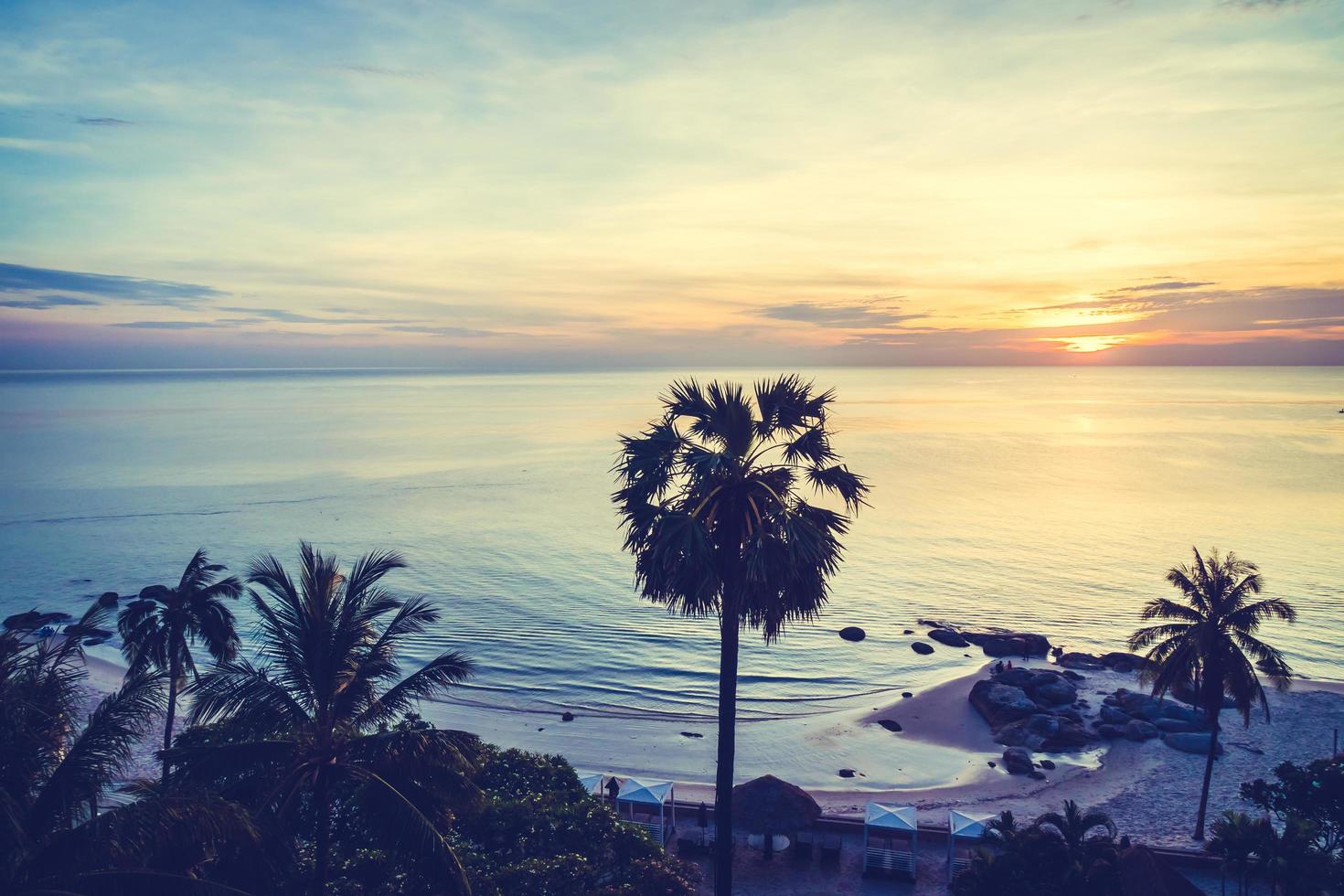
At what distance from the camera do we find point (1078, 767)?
102 ft

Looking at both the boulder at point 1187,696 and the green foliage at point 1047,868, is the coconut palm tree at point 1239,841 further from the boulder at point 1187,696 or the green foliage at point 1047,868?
the boulder at point 1187,696

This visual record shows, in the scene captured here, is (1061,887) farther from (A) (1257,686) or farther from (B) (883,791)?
(B) (883,791)

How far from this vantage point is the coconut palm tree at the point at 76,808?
876 cm

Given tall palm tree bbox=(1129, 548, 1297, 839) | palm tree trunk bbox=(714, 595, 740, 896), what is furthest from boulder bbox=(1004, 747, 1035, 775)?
palm tree trunk bbox=(714, 595, 740, 896)

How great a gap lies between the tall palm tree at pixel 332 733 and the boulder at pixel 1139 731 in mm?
30775

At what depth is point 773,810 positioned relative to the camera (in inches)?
854

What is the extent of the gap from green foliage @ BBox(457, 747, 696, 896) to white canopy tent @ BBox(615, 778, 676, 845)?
523cm

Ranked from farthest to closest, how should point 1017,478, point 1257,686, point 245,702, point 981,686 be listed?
1. point 1017,478
2. point 981,686
3. point 1257,686
4. point 245,702

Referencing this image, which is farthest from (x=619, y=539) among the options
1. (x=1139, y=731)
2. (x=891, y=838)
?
(x=891, y=838)

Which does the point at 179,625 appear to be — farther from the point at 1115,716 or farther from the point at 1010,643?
the point at 1010,643

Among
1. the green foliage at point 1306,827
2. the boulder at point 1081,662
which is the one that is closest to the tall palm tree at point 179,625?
the green foliage at point 1306,827

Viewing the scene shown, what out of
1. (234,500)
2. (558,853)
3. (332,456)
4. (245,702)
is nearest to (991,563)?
(558,853)

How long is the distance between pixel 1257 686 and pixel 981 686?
1613 cm

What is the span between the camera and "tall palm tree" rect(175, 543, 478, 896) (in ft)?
38.1
